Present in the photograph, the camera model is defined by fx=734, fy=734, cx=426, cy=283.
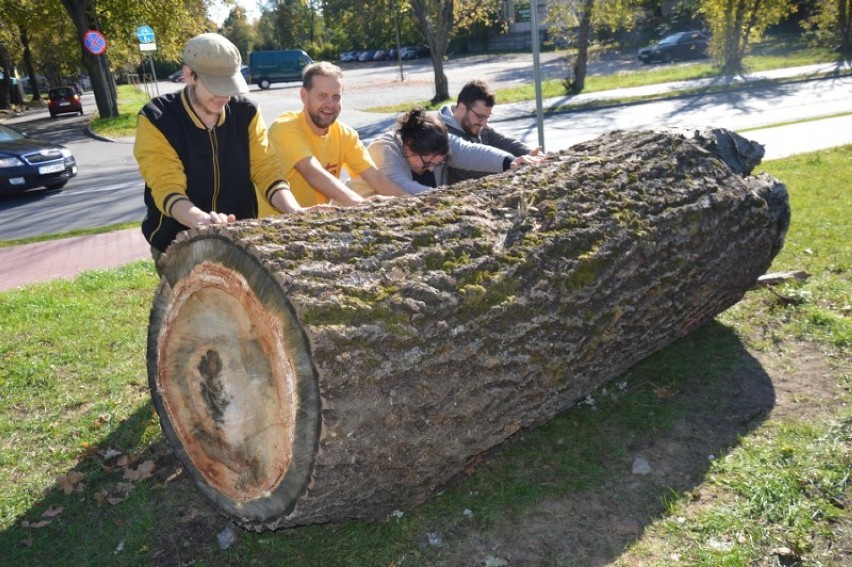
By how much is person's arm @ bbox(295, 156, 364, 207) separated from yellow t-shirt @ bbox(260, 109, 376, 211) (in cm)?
5

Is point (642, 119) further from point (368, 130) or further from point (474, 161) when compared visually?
point (474, 161)

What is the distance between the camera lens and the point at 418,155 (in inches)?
168

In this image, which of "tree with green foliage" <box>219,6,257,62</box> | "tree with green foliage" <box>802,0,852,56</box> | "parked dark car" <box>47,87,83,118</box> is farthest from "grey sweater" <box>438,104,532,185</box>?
"tree with green foliage" <box>219,6,257,62</box>

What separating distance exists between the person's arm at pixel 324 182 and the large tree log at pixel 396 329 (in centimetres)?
65

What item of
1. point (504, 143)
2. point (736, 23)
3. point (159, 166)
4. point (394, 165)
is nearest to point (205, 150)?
point (159, 166)

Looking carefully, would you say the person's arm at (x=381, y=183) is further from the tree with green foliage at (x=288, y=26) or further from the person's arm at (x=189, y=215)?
the tree with green foliage at (x=288, y=26)

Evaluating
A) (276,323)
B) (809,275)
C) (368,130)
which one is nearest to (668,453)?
(276,323)

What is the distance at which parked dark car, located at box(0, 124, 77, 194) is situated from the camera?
44.4ft

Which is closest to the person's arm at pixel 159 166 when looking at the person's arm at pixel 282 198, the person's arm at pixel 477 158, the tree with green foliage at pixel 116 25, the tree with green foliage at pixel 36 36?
the person's arm at pixel 282 198

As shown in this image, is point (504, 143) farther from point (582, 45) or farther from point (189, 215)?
point (582, 45)

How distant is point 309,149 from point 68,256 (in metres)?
5.76

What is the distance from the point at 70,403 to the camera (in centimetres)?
430

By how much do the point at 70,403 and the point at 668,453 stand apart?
3333mm

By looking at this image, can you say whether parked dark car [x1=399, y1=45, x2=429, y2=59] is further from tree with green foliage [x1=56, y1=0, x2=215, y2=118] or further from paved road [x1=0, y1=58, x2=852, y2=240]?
paved road [x1=0, y1=58, x2=852, y2=240]
